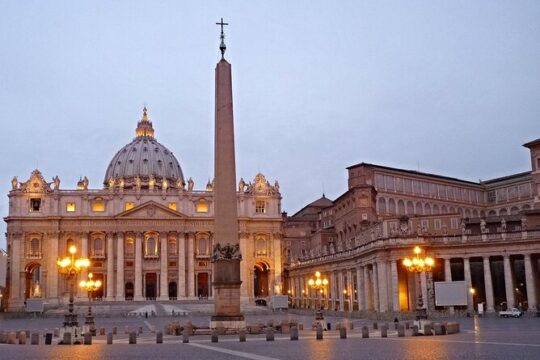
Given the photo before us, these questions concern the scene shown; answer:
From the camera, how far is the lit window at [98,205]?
319ft

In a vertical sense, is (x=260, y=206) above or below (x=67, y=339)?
above

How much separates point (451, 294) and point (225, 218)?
21572mm

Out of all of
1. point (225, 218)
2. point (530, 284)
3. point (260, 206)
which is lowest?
point (530, 284)

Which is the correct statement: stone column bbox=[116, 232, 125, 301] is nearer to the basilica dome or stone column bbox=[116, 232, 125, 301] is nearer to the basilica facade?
the basilica facade

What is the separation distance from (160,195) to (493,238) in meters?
57.0

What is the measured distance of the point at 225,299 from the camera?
97.9 ft

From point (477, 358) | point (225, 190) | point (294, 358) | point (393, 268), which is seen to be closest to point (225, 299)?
point (225, 190)

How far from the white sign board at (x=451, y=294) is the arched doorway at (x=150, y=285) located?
197 feet

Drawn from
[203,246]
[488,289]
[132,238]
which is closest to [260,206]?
[203,246]

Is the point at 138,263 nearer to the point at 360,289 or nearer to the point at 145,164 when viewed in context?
the point at 145,164

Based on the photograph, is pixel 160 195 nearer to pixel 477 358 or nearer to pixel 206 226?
pixel 206 226

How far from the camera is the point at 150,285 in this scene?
10000cm

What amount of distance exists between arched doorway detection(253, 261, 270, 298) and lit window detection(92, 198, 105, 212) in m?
23.6

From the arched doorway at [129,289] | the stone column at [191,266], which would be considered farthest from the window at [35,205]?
the stone column at [191,266]
